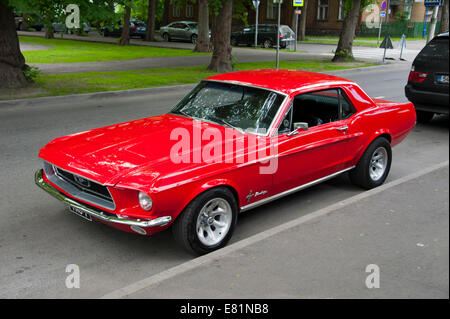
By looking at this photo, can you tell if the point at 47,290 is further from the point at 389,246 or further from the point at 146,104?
the point at 146,104

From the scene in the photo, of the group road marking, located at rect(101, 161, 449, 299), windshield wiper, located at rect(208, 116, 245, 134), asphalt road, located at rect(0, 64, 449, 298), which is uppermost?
windshield wiper, located at rect(208, 116, 245, 134)

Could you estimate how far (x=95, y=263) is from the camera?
14.4 ft

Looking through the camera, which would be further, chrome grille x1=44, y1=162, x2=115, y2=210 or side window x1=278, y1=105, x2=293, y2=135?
side window x1=278, y1=105, x2=293, y2=135

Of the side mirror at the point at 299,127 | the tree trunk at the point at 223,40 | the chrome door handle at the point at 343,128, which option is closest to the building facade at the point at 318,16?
the tree trunk at the point at 223,40

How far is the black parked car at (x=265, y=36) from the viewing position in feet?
112

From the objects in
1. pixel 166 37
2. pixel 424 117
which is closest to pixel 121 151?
pixel 424 117

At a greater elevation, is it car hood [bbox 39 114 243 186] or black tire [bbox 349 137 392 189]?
car hood [bbox 39 114 243 186]

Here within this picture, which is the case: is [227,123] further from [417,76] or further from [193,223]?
[417,76]

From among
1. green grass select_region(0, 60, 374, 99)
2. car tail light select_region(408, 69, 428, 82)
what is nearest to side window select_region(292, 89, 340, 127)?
car tail light select_region(408, 69, 428, 82)

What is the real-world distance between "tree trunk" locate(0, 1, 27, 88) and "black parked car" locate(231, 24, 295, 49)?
22.8 metres

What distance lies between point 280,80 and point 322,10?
48113 mm

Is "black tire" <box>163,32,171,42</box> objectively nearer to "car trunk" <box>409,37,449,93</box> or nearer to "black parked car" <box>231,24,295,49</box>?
"black parked car" <box>231,24,295,49</box>

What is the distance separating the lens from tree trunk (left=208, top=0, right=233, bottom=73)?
18.1 meters

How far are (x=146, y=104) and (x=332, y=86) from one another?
296 inches
